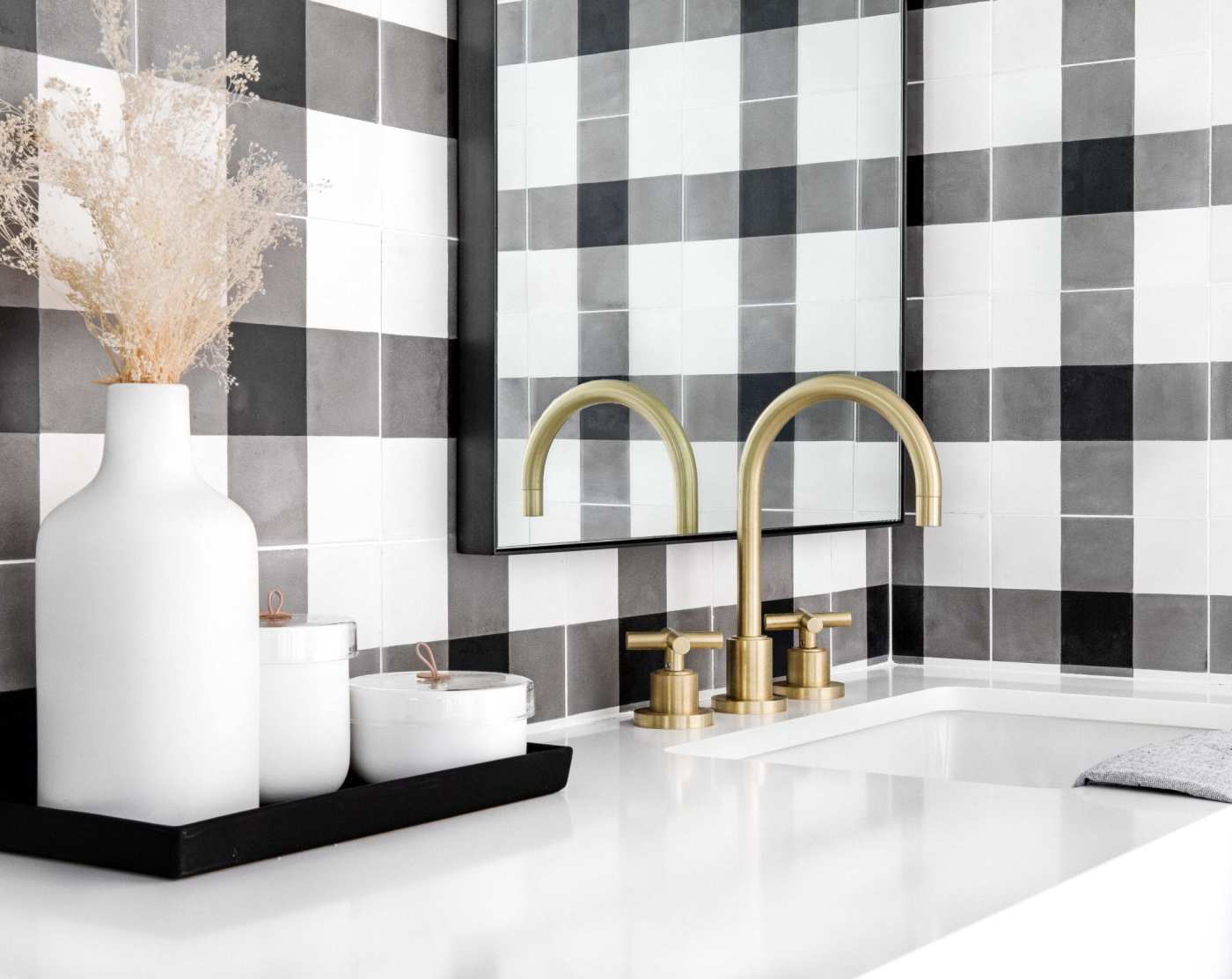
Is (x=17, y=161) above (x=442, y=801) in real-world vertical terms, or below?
above

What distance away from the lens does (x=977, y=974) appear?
84 cm

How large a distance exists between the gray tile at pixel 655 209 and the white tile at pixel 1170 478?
71cm

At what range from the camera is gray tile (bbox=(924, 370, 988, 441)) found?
2.05m

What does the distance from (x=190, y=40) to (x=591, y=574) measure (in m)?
0.68

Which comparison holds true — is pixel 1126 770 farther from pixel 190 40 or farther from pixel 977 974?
pixel 190 40

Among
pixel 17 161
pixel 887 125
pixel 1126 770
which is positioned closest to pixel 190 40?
pixel 17 161

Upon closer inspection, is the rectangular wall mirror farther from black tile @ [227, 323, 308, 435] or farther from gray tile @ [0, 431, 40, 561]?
gray tile @ [0, 431, 40, 561]

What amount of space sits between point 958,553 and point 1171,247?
476 mm

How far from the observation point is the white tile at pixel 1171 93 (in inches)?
74.7

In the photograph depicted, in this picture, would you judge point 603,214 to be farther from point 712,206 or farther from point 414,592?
point 414,592

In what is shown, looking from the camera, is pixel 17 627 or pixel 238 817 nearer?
pixel 238 817

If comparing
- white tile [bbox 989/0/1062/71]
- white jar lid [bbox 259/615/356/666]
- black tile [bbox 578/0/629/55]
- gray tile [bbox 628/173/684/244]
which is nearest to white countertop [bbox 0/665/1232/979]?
white jar lid [bbox 259/615/356/666]

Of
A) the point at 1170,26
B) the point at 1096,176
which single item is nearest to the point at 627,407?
the point at 1096,176

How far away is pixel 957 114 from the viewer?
208 cm
